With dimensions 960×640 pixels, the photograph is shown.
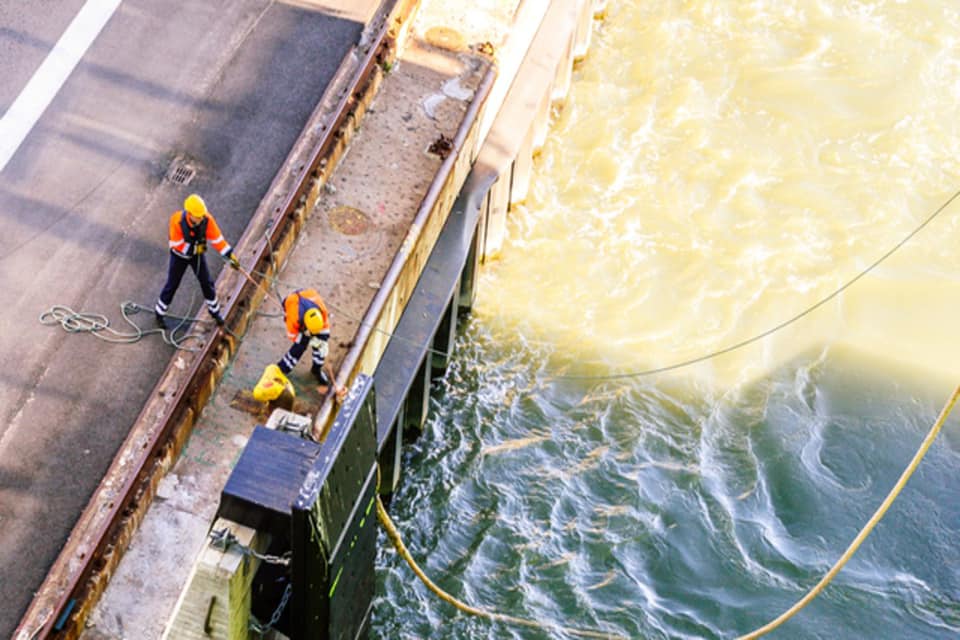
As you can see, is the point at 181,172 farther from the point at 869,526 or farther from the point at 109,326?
the point at 869,526

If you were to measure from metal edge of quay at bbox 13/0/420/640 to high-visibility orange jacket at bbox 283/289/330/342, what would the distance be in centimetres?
86

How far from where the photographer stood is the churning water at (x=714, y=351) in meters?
16.5

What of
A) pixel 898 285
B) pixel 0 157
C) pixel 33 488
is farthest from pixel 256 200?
pixel 898 285

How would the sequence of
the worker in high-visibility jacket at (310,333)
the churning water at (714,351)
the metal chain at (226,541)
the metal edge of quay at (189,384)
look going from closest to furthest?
the metal chain at (226,541) → the metal edge of quay at (189,384) → the worker in high-visibility jacket at (310,333) → the churning water at (714,351)

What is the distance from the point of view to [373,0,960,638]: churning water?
649 inches

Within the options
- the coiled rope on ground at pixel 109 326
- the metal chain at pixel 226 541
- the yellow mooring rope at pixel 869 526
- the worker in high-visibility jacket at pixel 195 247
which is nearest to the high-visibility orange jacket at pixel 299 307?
the worker in high-visibility jacket at pixel 195 247

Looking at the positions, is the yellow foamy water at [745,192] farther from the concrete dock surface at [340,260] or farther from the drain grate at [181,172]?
the drain grate at [181,172]

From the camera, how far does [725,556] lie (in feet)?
55.1

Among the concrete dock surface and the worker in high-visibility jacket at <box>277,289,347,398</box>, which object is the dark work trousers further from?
the worker in high-visibility jacket at <box>277,289,347,398</box>

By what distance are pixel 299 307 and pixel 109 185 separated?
4.14 meters

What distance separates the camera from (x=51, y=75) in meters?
17.0

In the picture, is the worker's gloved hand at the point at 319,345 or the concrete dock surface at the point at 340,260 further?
the worker's gloved hand at the point at 319,345

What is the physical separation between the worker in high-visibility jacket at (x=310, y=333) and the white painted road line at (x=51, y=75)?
16.6ft

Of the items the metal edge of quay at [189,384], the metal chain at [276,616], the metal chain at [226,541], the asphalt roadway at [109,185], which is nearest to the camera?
the metal chain at [226,541]
